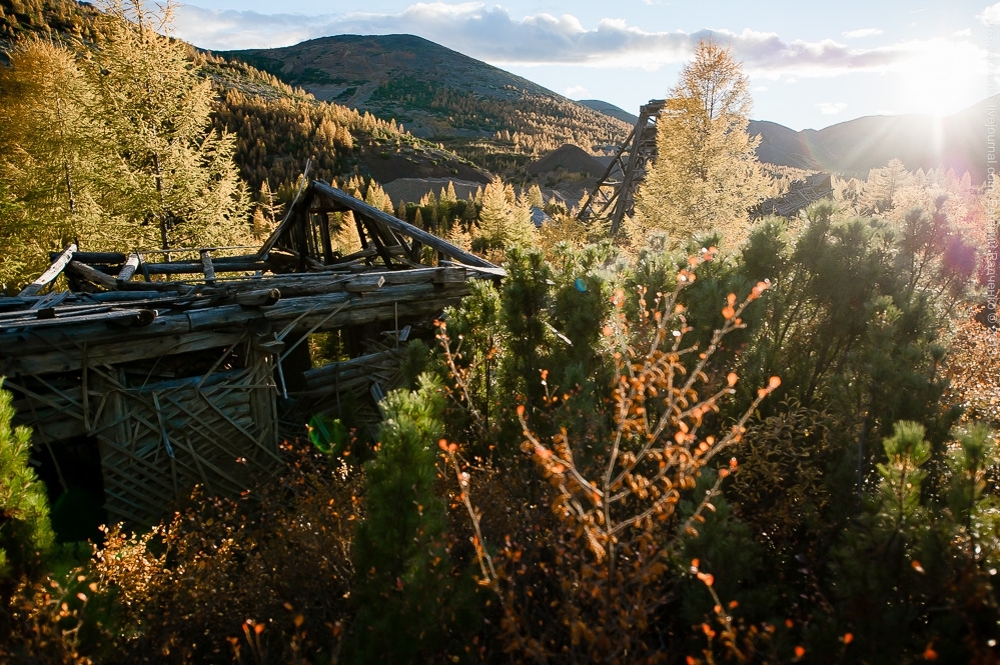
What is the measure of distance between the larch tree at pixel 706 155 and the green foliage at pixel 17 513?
1603 centimetres

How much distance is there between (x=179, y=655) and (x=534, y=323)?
11.1 ft

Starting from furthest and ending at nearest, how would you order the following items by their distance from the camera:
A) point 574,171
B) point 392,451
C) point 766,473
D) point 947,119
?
point 574,171 → point 947,119 → point 766,473 → point 392,451

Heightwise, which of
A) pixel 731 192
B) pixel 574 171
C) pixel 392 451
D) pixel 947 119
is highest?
pixel 947 119

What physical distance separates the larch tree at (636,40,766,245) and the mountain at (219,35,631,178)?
5427 centimetres

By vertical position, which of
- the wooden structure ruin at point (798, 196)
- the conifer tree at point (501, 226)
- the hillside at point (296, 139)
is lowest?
the conifer tree at point (501, 226)

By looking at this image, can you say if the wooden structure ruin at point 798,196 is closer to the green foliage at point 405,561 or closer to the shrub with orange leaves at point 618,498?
the shrub with orange leaves at point 618,498

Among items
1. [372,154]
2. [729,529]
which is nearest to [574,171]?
[372,154]

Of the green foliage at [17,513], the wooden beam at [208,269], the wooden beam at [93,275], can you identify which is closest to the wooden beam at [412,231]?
the wooden beam at [208,269]

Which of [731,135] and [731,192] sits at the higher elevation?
[731,135]

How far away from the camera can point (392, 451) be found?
9.76 feet

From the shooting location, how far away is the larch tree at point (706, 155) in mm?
16922

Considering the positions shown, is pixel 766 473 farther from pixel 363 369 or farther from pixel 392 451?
pixel 363 369

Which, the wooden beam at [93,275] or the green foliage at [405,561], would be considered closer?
the green foliage at [405,561]

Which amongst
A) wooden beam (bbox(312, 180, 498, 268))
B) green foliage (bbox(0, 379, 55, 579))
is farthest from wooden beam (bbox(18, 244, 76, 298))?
green foliage (bbox(0, 379, 55, 579))
